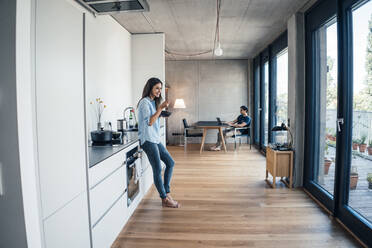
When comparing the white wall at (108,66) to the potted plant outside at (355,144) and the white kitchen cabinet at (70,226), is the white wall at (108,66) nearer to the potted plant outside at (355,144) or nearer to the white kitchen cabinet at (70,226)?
the white kitchen cabinet at (70,226)

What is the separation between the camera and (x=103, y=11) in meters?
2.45

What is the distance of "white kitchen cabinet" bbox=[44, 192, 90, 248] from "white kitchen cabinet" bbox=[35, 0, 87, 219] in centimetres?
3

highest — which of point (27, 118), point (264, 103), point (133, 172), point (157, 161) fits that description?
point (264, 103)

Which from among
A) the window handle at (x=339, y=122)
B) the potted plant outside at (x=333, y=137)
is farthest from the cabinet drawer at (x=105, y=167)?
the potted plant outside at (x=333, y=137)

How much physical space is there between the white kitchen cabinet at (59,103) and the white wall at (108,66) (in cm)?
151

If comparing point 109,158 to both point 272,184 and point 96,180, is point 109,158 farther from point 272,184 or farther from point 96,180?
point 272,184

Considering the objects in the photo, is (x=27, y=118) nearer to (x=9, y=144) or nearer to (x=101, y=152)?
(x=9, y=144)

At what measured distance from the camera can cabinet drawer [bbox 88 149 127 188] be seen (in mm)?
1605

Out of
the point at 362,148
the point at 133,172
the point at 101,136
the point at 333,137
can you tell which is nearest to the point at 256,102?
the point at 333,137

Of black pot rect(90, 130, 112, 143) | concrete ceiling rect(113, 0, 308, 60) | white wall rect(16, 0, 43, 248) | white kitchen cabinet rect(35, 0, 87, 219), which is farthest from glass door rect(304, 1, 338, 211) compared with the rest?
white wall rect(16, 0, 43, 248)

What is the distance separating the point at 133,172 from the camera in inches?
101

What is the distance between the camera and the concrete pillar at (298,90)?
3.37 metres

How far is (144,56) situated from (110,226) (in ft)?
10.9

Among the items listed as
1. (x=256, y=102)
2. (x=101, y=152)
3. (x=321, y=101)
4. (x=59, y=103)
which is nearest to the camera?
(x=59, y=103)
